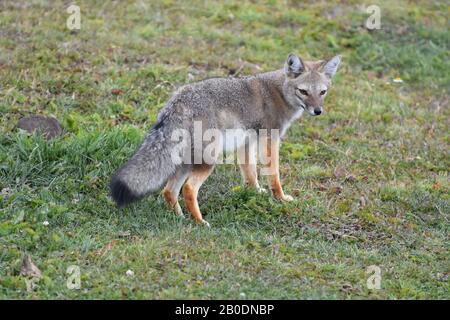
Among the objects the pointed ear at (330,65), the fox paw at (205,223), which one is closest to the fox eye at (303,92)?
the pointed ear at (330,65)

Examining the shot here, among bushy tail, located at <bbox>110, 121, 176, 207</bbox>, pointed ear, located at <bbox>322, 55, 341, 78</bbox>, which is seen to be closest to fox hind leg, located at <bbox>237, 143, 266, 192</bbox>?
pointed ear, located at <bbox>322, 55, 341, 78</bbox>

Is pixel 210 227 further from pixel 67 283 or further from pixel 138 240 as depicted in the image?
pixel 67 283

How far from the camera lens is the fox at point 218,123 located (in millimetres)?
7188

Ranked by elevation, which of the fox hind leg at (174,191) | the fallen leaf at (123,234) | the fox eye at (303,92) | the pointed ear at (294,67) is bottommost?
the fallen leaf at (123,234)

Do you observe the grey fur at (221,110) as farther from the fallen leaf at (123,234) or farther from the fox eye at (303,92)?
the fallen leaf at (123,234)

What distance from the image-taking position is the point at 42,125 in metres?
8.87

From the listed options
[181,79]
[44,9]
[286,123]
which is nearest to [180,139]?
[286,123]

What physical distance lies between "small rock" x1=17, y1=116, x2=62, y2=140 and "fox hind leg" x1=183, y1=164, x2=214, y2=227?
214 centimetres

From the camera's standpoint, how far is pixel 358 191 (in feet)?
28.9

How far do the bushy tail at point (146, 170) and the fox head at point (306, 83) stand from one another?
1906mm


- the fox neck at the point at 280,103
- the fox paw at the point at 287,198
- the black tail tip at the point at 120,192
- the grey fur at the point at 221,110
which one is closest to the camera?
the black tail tip at the point at 120,192

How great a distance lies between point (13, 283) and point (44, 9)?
7618mm

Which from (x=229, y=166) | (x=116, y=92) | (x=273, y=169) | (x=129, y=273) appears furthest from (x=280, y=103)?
(x=129, y=273)

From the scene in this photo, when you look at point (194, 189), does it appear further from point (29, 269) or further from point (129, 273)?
point (29, 269)
